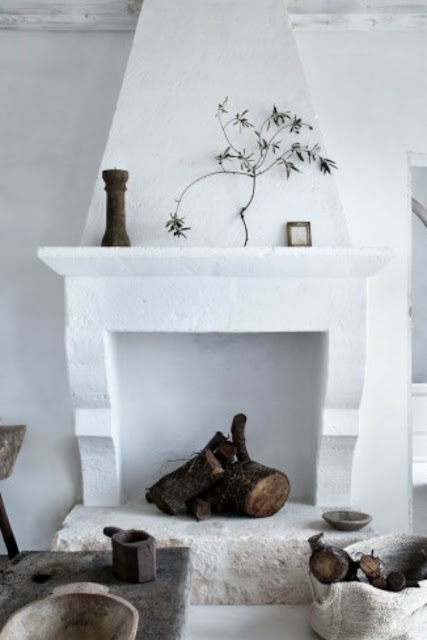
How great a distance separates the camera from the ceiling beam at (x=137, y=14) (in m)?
3.72

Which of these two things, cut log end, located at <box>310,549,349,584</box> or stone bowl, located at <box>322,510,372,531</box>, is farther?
stone bowl, located at <box>322,510,372,531</box>

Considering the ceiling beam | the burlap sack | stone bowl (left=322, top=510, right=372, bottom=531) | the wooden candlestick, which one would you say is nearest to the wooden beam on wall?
the ceiling beam

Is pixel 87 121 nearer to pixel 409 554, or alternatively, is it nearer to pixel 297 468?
pixel 297 468

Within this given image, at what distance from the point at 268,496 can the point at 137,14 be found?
2.42 m

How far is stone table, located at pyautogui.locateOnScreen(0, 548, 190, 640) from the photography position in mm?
2021

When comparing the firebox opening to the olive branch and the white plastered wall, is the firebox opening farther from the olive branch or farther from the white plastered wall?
the olive branch

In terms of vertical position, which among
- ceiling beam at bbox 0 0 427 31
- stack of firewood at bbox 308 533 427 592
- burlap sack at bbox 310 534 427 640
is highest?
ceiling beam at bbox 0 0 427 31

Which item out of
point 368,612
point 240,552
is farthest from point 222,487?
point 368,612

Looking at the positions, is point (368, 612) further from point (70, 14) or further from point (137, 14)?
point (70, 14)

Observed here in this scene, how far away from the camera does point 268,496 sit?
3.45 m

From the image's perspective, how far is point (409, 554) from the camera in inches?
123

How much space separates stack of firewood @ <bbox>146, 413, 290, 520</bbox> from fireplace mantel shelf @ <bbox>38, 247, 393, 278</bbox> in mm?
866

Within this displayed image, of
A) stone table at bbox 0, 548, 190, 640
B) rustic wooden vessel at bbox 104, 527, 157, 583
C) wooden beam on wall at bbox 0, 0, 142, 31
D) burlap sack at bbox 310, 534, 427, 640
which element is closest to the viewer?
stone table at bbox 0, 548, 190, 640

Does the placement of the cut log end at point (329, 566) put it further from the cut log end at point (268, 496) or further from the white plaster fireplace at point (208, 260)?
the cut log end at point (268, 496)
